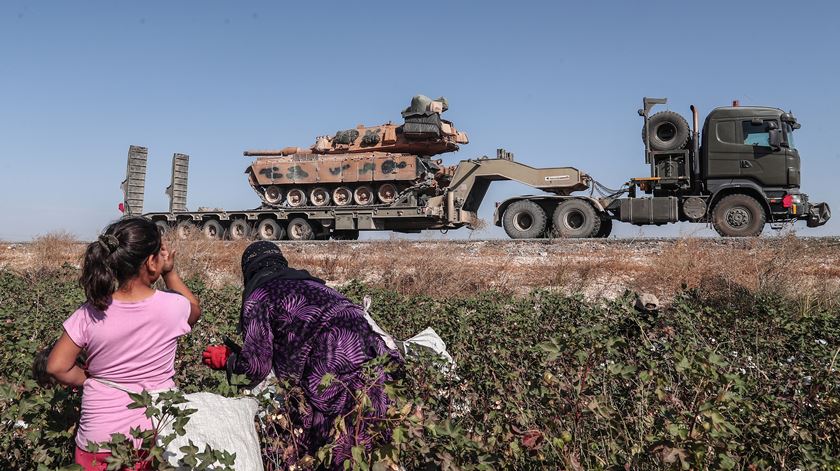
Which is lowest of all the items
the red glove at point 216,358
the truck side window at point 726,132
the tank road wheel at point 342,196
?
the red glove at point 216,358

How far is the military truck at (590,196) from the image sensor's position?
15.5 meters

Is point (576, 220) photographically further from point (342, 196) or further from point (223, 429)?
point (223, 429)

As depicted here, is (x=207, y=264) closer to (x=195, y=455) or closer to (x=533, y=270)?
(x=533, y=270)

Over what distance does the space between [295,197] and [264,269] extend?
17.9 metres

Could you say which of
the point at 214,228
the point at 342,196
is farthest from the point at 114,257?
the point at 214,228

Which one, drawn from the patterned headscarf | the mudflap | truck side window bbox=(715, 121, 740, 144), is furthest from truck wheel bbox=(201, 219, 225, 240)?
the patterned headscarf

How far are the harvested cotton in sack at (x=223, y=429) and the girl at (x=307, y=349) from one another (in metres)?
0.38

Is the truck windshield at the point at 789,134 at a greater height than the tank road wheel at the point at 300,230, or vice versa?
the truck windshield at the point at 789,134

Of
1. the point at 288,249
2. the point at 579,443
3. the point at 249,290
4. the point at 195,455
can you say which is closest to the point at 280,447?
the point at 249,290

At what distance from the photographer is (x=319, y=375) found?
337 cm

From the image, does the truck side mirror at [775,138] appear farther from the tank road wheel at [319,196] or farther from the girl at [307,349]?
the girl at [307,349]

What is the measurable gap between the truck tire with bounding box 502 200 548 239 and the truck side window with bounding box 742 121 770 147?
4.45m

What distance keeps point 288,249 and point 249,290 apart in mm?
13152

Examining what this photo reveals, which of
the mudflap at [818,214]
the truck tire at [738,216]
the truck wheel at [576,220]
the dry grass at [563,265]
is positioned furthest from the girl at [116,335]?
the mudflap at [818,214]
